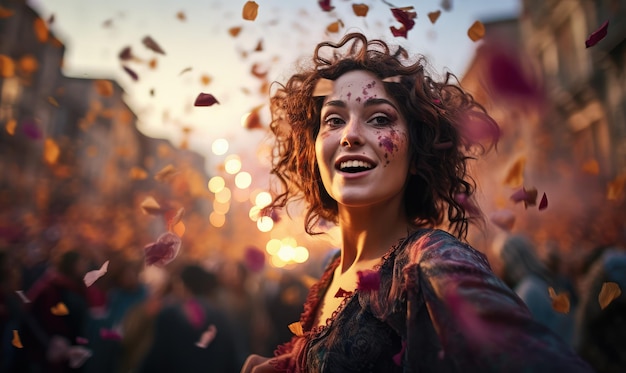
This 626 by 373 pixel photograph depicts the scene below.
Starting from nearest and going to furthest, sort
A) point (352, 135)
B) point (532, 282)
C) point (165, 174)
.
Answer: point (352, 135) < point (165, 174) < point (532, 282)

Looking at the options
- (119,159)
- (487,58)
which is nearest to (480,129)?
(487,58)

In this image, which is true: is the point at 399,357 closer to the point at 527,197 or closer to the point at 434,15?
the point at 527,197

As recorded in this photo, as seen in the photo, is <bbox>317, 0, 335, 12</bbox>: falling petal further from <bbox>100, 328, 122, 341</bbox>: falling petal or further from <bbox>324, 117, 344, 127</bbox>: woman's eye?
<bbox>100, 328, 122, 341</bbox>: falling petal

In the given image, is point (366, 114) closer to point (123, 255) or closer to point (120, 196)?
point (123, 255)

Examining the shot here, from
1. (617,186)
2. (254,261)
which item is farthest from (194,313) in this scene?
(617,186)

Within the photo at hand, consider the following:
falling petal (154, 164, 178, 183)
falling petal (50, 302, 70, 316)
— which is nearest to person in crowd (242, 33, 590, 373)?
falling petal (154, 164, 178, 183)

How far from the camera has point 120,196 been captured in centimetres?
3077

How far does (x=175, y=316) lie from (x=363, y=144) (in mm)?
2872

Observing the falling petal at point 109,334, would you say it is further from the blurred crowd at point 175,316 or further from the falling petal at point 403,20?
the falling petal at point 403,20

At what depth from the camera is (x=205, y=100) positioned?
2439mm

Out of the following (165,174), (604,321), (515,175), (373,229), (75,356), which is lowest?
(75,356)

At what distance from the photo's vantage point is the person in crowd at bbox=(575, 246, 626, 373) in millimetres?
3064

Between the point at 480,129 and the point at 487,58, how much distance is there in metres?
0.79

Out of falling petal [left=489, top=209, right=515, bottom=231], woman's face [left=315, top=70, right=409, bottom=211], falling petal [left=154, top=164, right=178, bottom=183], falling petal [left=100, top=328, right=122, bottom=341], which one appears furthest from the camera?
falling petal [left=100, top=328, right=122, bottom=341]
